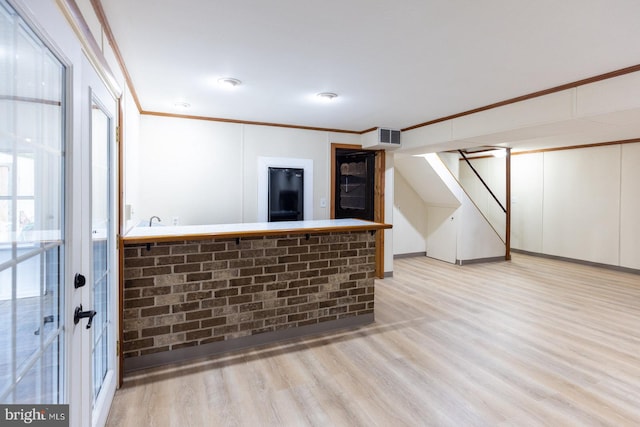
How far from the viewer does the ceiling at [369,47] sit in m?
1.76

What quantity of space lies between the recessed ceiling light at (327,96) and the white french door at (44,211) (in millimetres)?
2048

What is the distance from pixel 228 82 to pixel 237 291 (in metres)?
1.85

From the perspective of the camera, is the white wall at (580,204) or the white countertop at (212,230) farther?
the white wall at (580,204)

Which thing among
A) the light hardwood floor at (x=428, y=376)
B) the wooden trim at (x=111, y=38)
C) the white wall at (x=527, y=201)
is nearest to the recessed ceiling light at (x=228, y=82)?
the wooden trim at (x=111, y=38)

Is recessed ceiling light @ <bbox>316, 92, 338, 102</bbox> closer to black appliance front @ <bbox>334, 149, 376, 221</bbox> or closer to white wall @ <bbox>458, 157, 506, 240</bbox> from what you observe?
black appliance front @ <bbox>334, 149, 376, 221</bbox>

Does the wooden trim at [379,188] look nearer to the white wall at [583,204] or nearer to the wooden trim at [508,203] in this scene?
the wooden trim at [508,203]

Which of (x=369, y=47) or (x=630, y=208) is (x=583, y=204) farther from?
(x=369, y=47)

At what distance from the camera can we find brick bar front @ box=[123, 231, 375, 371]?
2461 mm

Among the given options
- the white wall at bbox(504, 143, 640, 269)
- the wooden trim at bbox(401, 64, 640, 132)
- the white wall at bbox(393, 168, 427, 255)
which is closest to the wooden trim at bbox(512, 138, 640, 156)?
the white wall at bbox(504, 143, 640, 269)

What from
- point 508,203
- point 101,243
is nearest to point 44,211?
point 101,243

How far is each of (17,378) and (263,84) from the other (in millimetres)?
2640

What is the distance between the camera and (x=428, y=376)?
2422mm

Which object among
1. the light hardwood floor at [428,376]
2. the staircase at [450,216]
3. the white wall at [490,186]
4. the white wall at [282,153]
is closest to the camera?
the light hardwood floor at [428,376]

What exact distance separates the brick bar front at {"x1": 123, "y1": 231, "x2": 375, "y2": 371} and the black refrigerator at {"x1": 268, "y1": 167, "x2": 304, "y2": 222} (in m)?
1.43
